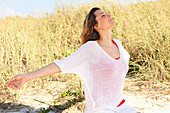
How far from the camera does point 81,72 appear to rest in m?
1.64

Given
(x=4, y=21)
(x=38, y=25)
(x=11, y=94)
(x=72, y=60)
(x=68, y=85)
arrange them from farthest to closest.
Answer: (x=38, y=25) → (x=4, y=21) → (x=68, y=85) → (x=11, y=94) → (x=72, y=60)

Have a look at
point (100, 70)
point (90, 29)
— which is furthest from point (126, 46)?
point (100, 70)

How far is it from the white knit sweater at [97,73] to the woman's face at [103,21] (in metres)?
0.21

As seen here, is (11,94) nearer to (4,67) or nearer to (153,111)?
(4,67)

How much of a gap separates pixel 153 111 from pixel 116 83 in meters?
1.15

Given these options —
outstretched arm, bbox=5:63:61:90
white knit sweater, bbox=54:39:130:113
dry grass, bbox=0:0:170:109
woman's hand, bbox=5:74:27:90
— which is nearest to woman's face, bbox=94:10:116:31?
white knit sweater, bbox=54:39:130:113

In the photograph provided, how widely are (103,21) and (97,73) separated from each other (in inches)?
17.4

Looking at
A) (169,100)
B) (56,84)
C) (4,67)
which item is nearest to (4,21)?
(4,67)

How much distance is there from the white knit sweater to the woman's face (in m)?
0.21

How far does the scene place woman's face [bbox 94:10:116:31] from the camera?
1.73 m

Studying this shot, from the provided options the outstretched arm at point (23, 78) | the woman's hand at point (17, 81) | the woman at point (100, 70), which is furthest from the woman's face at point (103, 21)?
the woman's hand at point (17, 81)

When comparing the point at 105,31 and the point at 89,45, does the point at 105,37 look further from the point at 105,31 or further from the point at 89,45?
the point at 89,45

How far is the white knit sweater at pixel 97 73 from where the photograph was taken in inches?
62.5

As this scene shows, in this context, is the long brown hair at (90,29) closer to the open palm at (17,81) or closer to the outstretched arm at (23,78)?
the outstretched arm at (23,78)
